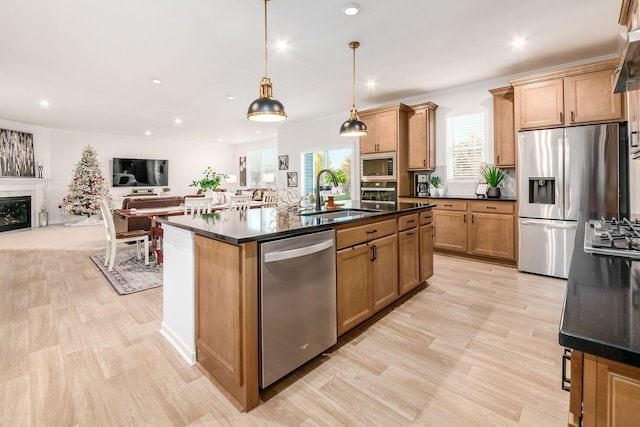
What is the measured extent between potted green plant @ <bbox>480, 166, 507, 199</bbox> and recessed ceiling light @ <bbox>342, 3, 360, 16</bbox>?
10.0 feet

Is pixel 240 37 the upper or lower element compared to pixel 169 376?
upper

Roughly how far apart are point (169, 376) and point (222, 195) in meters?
5.25

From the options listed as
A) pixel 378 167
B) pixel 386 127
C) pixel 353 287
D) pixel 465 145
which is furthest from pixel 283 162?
pixel 353 287

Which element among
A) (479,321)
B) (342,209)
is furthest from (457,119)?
(479,321)

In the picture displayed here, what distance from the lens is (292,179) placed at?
820 cm

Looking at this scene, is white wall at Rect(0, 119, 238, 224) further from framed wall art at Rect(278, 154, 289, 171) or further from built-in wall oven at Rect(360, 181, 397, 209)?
built-in wall oven at Rect(360, 181, 397, 209)

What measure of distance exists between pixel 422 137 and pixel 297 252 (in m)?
4.17

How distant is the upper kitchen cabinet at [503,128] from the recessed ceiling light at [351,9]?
2708mm

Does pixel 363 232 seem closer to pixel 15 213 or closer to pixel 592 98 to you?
pixel 592 98

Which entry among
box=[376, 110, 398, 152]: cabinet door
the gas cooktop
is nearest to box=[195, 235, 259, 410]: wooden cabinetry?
the gas cooktop

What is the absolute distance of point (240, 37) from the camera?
3.32 metres

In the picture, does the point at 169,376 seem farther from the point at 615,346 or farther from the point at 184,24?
the point at 184,24

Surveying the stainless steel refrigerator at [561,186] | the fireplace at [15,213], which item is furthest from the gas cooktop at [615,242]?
the fireplace at [15,213]

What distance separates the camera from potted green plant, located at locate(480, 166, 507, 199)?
4.49m
